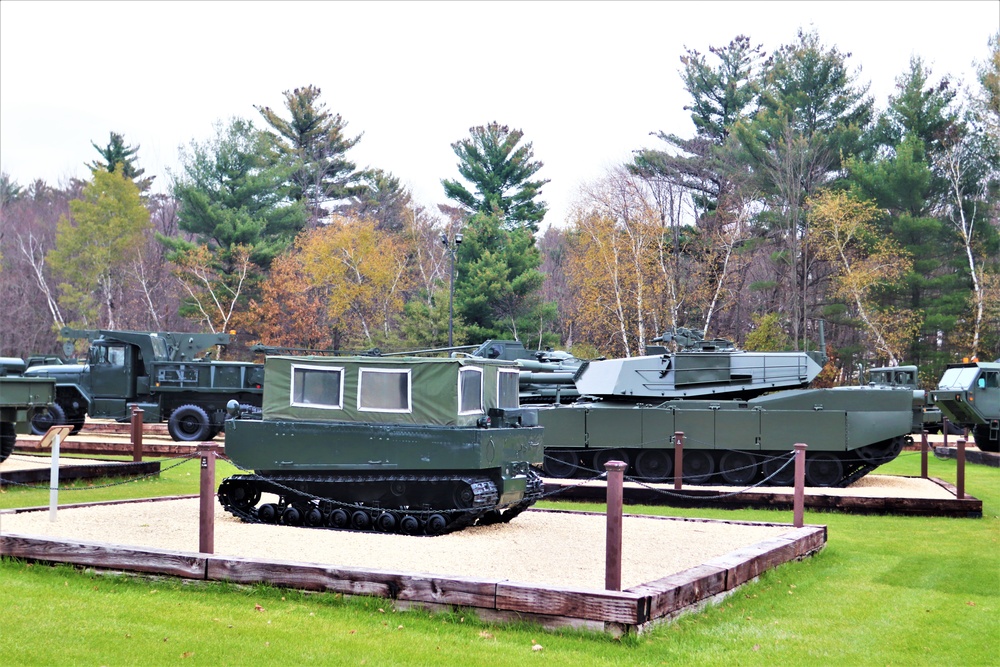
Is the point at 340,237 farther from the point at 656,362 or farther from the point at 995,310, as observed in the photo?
the point at 656,362

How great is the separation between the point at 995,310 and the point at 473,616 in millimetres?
34319

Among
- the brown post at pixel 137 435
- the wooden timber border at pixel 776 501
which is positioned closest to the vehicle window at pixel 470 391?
the wooden timber border at pixel 776 501

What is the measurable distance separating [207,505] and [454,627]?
296 centimetres

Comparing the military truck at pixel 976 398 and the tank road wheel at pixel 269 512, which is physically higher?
the military truck at pixel 976 398

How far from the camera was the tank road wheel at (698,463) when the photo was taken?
19.4 meters

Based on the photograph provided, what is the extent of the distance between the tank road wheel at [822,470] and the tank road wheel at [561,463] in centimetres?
420

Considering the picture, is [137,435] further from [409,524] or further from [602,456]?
[409,524]

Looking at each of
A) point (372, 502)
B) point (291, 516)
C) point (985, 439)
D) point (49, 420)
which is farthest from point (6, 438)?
point (985, 439)

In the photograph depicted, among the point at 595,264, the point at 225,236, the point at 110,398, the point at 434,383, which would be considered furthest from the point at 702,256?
the point at 434,383

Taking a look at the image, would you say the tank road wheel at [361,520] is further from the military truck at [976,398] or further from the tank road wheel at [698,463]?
the military truck at [976,398]

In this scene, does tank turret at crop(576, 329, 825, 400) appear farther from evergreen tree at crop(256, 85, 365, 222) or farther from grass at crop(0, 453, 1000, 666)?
evergreen tree at crop(256, 85, 365, 222)

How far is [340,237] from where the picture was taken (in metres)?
47.9

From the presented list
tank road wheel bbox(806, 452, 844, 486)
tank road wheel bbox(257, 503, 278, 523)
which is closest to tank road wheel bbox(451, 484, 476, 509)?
tank road wheel bbox(257, 503, 278, 523)

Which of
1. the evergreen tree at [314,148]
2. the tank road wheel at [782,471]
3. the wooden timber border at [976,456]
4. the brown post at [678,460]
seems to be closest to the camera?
the brown post at [678,460]
